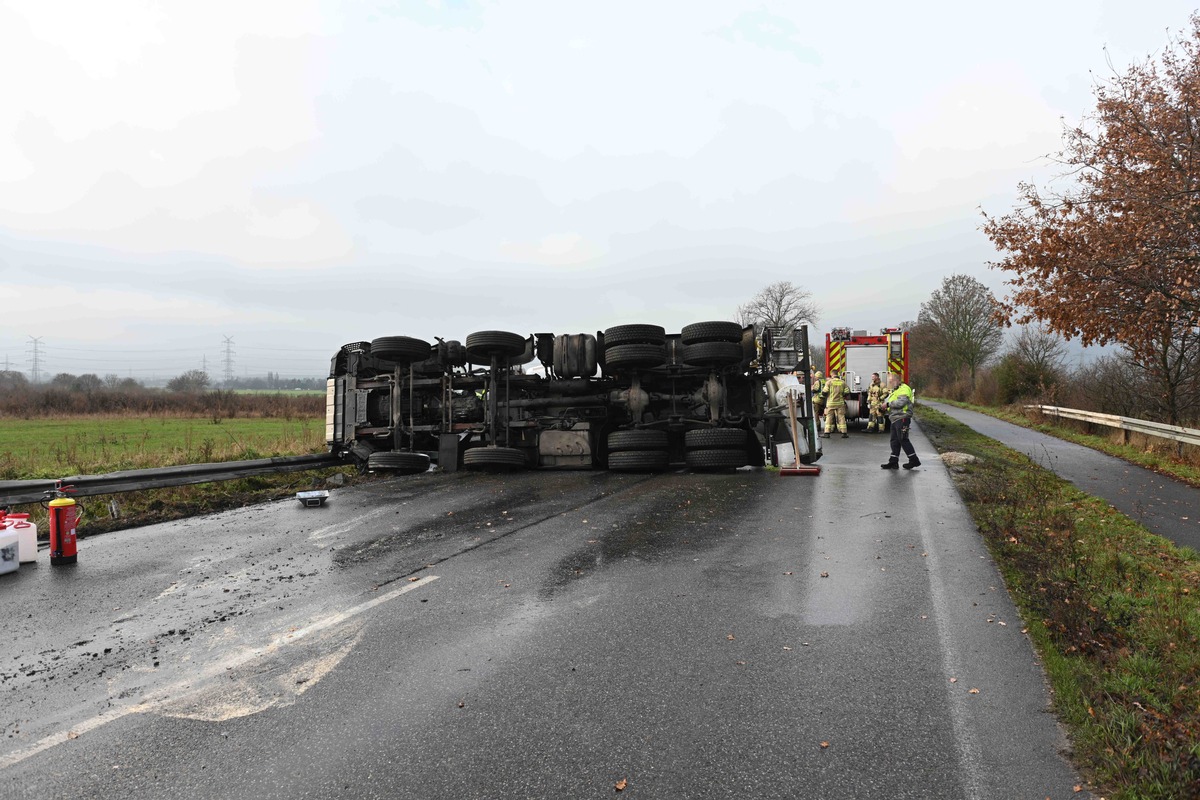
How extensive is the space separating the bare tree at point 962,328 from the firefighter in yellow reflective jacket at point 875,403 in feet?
118

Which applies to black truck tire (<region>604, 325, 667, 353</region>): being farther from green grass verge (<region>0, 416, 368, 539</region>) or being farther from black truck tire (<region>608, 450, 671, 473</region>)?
green grass verge (<region>0, 416, 368, 539</region>)

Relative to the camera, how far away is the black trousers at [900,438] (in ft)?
38.7

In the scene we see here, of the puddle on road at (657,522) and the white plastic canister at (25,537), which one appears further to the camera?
the white plastic canister at (25,537)

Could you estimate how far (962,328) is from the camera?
5612 cm

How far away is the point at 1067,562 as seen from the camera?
586 centimetres

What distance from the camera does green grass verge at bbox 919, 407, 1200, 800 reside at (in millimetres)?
2881

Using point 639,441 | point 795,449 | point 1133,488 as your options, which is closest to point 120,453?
point 639,441

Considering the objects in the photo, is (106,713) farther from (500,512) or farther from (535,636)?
(500,512)

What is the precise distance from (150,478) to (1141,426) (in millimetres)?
19288

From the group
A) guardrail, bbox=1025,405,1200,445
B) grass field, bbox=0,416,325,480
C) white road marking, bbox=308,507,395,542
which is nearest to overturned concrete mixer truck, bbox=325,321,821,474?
grass field, bbox=0,416,325,480

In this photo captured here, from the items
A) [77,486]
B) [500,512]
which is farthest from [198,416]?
[500,512]

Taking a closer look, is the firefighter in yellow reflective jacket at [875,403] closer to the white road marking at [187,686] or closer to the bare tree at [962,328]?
the white road marking at [187,686]

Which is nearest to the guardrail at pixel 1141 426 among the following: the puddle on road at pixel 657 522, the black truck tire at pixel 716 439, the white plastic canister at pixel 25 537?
the black truck tire at pixel 716 439

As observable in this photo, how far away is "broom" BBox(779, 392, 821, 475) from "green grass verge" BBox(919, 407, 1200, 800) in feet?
8.94
